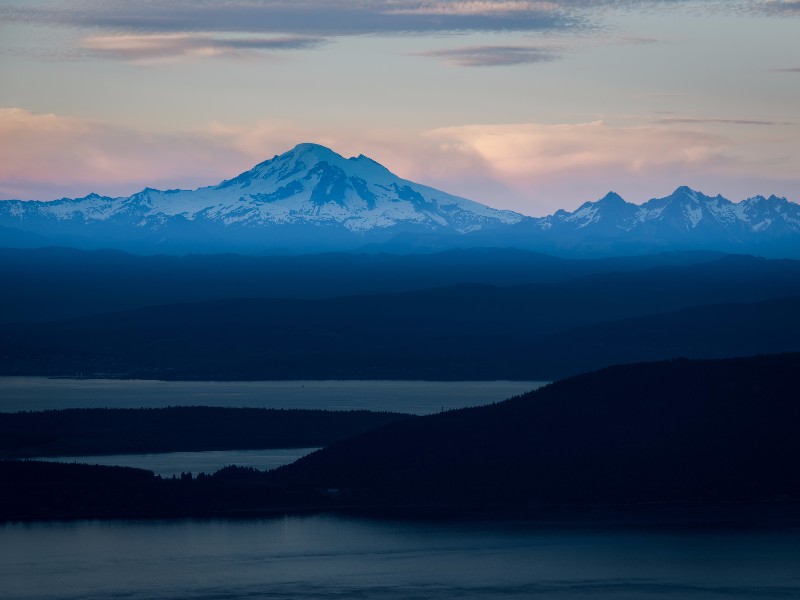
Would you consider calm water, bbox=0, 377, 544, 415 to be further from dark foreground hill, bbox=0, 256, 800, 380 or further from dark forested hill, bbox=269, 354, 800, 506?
dark forested hill, bbox=269, 354, 800, 506

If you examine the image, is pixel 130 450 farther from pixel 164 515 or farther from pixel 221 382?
pixel 221 382

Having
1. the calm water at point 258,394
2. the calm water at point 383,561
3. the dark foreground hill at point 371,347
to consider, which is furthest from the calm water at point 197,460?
the dark foreground hill at point 371,347

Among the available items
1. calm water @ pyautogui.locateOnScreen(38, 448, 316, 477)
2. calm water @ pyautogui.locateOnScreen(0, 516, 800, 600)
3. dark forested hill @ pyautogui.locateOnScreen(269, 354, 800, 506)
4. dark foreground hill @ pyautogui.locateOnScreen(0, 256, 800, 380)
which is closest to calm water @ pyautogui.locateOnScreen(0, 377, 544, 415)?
dark foreground hill @ pyautogui.locateOnScreen(0, 256, 800, 380)

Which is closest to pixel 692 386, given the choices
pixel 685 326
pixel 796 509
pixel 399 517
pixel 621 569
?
pixel 796 509

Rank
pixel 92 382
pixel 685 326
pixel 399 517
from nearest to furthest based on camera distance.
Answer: pixel 399 517 < pixel 92 382 < pixel 685 326

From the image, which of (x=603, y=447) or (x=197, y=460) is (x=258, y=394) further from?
(x=603, y=447)

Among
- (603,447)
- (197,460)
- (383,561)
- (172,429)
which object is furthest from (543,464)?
(172,429)
